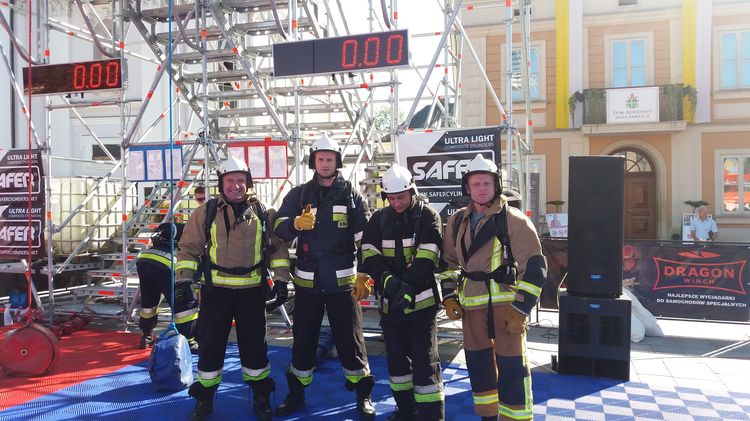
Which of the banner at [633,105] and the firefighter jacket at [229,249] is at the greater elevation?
the banner at [633,105]

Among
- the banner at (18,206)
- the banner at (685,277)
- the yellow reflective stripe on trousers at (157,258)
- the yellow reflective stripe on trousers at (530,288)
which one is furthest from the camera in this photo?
the banner at (18,206)

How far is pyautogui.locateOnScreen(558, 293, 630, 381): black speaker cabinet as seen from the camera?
5.20 m

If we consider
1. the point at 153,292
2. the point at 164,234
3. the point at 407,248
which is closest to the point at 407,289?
the point at 407,248

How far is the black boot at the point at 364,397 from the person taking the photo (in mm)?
4184

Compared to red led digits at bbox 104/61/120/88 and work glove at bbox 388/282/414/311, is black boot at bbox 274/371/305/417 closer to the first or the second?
work glove at bbox 388/282/414/311

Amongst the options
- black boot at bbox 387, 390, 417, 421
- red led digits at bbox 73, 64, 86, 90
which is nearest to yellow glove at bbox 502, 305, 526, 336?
black boot at bbox 387, 390, 417, 421

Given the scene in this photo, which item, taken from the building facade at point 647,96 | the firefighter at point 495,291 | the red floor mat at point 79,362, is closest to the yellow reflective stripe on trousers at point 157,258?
the red floor mat at point 79,362

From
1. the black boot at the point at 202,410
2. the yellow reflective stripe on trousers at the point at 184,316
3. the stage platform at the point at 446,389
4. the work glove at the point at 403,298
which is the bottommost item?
the stage platform at the point at 446,389

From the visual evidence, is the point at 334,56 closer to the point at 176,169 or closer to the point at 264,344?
the point at 176,169

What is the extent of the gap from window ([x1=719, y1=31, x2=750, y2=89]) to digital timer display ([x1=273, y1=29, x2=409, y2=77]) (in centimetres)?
1423

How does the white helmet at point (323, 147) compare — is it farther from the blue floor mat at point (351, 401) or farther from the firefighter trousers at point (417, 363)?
the blue floor mat at point (351, 401)

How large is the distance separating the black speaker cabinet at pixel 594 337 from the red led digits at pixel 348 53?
11.5ft

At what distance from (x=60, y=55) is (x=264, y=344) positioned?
50.9 feet

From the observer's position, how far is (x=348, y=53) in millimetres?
6477
